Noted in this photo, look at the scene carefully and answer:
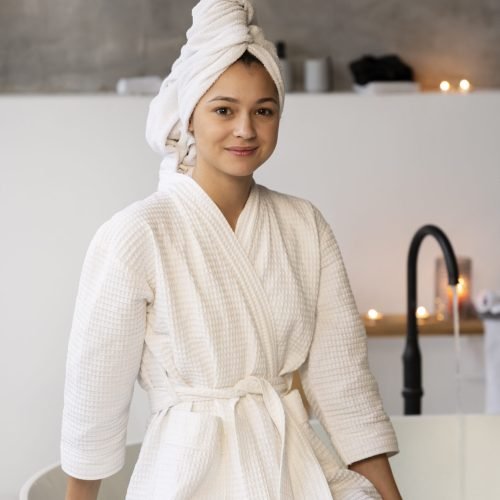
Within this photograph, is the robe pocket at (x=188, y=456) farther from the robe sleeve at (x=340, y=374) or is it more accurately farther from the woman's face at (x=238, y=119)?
the woman's face at (x=238, y=119)

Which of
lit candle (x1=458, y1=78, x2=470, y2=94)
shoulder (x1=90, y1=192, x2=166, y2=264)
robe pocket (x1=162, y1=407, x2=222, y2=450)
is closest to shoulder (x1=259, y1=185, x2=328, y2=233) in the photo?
shoulder (x1=90, y1=192, x2=166, y2=264)

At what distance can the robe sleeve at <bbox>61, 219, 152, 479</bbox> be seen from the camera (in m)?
1.62

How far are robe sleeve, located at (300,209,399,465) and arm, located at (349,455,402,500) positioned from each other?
2 cm

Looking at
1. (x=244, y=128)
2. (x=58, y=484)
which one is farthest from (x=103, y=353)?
(x=58, y=484)

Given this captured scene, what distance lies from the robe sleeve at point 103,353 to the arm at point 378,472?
40 cm

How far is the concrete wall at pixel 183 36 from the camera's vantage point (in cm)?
390

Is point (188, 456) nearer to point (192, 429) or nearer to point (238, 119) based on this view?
point (192, 429)

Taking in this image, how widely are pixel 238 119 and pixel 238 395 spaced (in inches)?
16.7

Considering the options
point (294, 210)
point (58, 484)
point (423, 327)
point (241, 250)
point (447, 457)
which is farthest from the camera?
point (423, 327)

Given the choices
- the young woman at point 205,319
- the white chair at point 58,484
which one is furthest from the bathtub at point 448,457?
the young woman at point 205,319

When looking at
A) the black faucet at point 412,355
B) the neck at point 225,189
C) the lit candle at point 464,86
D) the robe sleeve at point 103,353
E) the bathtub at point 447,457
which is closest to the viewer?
the robe sleeve at point 103,353

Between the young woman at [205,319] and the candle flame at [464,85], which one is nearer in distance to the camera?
the young woman at [205,319]

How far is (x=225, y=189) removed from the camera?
1760 mm

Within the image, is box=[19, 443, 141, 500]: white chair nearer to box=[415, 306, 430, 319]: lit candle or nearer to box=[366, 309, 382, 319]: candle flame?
box=[366, 309, 382, 319]: candle flame
